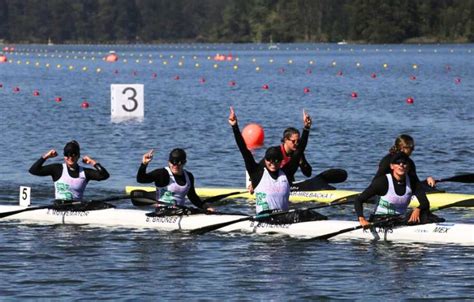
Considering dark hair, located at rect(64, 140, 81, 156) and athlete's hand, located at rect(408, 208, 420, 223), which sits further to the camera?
dark hair, located at rect(64, 140, 81, 156)

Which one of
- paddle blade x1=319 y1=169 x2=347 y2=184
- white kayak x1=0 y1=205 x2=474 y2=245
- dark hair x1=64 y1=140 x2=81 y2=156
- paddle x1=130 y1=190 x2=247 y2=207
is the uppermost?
dark hair x1=64 y1=140 x2=81 y2=156

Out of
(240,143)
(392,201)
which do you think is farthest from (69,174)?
(392,201)

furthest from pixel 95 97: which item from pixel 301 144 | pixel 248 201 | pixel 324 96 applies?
pixel 301 144

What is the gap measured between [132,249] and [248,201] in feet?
21.5

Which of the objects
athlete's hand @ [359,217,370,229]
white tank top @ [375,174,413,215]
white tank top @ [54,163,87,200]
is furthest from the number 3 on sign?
athlete's hand @ [359,217,370,229]

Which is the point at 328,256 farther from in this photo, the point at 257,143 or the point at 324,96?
the point at 324,96

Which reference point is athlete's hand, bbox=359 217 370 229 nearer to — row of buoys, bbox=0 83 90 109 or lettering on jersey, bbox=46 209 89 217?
lettering on jersey, bbox=46 209 89 217

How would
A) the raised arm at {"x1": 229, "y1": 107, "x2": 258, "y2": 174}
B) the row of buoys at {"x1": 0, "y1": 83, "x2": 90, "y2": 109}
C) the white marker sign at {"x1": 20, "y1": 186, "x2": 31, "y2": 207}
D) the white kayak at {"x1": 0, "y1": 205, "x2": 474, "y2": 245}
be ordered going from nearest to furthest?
the white kayak at {"x1": 0, "y1": 205, "x2": 474, "y2": 245}
the raised arm at {"x1": 229, "y1": 107, "x2": 258, "y2": 174}
the white marker sign at {"x1": 20, "y1": 186, "x2": 31, "y2": 207}
the row of buoys at {"x1": 0, "y1": 83, "x2": 90, "y2": 109}

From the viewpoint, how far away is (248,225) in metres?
23.5

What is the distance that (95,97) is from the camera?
7406cm

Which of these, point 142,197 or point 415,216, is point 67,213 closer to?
point 142,197

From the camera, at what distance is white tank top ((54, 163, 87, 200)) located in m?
24.6

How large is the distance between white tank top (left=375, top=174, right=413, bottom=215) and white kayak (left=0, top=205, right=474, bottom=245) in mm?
318

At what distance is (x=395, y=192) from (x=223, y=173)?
13.2 metres
